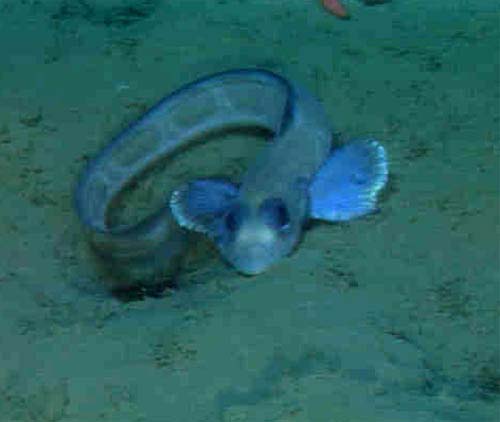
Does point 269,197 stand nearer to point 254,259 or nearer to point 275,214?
point 275,214

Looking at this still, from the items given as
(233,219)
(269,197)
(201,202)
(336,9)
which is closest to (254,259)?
(233,219)

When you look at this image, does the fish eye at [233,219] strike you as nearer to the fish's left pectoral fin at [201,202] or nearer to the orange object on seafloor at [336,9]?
the fish's left pectoral fin at [201,202]

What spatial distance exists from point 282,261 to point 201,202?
0.62m

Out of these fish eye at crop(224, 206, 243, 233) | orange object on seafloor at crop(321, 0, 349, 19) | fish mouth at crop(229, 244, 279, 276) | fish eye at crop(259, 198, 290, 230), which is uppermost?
orange object on seafloor at crop(321, 0, 349, 19)

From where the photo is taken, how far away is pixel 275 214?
154 inches

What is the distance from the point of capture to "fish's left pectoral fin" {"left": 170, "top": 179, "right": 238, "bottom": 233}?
4117 mm

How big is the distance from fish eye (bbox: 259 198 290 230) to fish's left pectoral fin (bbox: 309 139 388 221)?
27cm

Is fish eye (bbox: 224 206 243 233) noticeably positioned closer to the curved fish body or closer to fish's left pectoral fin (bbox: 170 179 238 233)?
the curved fish body

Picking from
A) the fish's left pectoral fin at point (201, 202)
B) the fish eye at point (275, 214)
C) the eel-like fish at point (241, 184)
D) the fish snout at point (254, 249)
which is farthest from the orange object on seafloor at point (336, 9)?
the fish snout at point (254, 249)

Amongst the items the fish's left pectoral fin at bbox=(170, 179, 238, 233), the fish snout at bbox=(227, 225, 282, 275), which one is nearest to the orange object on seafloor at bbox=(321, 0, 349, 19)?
the fish's left pectoral fin at bbox=(170, 179, 238, 233)

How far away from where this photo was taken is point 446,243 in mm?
3859

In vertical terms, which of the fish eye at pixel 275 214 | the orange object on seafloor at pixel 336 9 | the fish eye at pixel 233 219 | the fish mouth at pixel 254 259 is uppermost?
the orange object on seafloor at pixel 336 9

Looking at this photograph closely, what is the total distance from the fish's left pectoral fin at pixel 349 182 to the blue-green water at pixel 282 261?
90 mm

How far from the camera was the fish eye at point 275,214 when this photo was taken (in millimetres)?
3883
